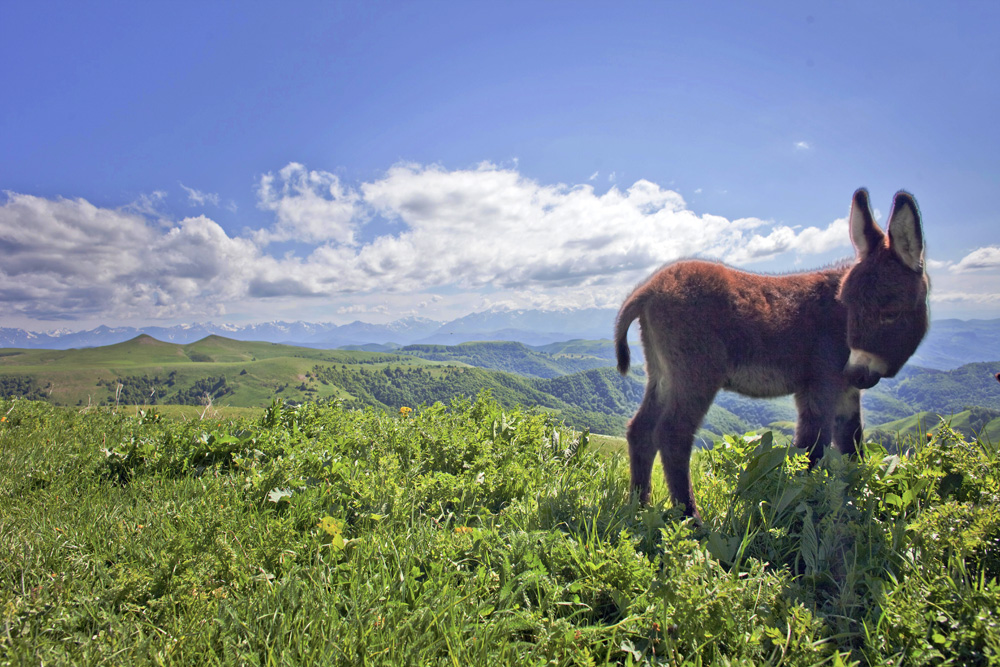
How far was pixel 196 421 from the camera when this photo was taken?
6.86m

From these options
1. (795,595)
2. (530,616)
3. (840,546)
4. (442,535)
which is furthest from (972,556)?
(442,535)

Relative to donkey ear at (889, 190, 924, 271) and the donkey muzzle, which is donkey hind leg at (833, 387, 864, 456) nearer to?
the donkey muzzle

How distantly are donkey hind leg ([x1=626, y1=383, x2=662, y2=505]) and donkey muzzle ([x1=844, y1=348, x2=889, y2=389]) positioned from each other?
64.2 inches

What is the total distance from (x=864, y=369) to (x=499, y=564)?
3.48 m

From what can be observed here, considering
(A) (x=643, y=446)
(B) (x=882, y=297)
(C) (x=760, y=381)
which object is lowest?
(A) (x=643, y=446)

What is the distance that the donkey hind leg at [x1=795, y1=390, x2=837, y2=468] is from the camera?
3926 millimetres

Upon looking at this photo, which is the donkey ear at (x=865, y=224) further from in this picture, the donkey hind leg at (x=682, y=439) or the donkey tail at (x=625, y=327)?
the donkey tail at (x=625, y=327)

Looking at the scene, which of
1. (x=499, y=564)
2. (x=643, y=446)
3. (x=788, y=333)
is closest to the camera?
(x=499, y=564)

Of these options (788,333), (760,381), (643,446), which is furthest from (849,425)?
(643,446)

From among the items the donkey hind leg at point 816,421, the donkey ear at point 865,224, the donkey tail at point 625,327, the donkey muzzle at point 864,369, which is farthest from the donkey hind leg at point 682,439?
the donkey ear at point 865,224

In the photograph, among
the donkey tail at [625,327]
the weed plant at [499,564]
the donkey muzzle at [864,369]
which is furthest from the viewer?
the donkey tail at [625,327]

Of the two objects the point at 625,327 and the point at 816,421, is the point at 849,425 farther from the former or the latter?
the point at 625,327

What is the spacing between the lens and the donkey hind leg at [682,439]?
3836 millimetres

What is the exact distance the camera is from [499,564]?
2.99 meters
